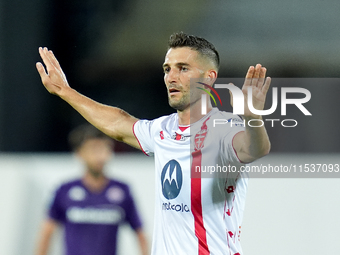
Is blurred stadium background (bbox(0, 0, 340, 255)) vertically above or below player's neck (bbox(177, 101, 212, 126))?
above

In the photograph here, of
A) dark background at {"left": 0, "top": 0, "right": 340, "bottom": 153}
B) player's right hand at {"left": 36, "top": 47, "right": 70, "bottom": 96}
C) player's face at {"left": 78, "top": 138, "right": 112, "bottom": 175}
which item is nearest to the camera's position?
player's right hand at {"left": 36, "top": 47, "right": 70, "bottom": 96}

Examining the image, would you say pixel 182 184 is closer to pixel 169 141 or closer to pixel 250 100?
pixel 169 141

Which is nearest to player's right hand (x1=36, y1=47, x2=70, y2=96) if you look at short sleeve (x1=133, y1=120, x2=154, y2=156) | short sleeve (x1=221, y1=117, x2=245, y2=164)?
short sleeve (x1=133, y1=120, x2=154, y2=156)

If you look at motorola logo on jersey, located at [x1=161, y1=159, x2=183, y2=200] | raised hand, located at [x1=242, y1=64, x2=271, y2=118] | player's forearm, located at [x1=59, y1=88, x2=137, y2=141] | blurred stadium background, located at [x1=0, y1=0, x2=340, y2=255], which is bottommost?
motorola logo on jersey, located at [x1=161, y1=159, x2=183, y2=200]

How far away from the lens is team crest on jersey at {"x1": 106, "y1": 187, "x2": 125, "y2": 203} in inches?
147

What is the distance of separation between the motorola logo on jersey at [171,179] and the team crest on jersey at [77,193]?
4.23 feet

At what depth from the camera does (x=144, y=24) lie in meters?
5.52

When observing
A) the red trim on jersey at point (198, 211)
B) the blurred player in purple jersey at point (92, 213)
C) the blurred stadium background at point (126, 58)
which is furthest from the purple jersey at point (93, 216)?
the red trim on jersey at point (198, 211)

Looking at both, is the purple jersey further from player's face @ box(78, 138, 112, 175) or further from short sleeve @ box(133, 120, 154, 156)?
short sleeve @ box(133, 120, 154, 156)

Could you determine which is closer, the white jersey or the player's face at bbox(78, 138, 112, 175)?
the white jersey

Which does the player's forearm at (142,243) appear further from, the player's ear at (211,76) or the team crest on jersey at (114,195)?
the player's ear at (211,76)

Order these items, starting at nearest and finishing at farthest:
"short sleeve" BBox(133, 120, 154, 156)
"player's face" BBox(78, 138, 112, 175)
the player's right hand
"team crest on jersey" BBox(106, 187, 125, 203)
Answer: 1. "short sleeve" BBox(133, 120, 154, 156)
2. the player's right hand
3. "team crest on jersey" BBox(106, 187, 125, 203)
4. "player's face" BBox(78, 138, 112, 175)

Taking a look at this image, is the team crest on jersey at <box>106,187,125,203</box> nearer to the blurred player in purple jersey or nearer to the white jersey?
the blurred player in purple jersey

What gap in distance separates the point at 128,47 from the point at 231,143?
11.1ft
